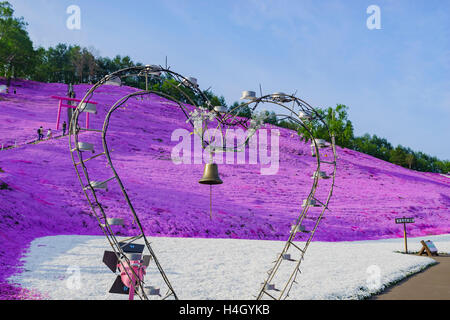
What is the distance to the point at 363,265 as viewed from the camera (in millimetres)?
12672

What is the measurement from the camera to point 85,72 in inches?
2741

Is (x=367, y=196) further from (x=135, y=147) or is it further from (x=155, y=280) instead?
(x=155, y=280)

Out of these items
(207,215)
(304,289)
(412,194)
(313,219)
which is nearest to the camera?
(304,289)

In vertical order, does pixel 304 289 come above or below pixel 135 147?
below

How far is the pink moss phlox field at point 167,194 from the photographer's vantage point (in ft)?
55.7

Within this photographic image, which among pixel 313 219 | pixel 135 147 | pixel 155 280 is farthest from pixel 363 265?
pixel 135 147

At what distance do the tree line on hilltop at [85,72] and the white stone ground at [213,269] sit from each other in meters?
27.8

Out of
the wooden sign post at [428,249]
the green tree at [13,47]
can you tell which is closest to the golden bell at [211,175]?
the wooden sign post at [428,249]

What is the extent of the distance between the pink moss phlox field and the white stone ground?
85 cm

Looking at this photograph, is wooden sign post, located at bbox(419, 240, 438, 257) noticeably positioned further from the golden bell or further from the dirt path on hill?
the golden bell

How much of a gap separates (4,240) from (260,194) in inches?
679

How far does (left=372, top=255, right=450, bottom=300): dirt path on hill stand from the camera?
8.73 m

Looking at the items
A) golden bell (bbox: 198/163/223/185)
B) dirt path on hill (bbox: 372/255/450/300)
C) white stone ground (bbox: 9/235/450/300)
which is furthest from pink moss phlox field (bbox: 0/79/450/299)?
dirt path on hill (bbox: 372/255/450/300)
